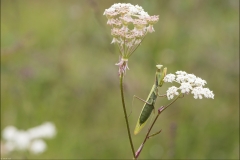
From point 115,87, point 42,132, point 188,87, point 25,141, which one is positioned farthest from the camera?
point 115,87

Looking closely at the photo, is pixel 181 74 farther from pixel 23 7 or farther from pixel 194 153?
pixel 23 7

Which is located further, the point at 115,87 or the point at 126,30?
the point at 115,87

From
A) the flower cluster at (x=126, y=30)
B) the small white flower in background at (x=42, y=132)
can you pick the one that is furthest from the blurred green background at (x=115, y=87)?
the flower cluster at (x=126, y=30)

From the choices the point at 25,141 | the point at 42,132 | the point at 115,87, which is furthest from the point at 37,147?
the point at 115,87

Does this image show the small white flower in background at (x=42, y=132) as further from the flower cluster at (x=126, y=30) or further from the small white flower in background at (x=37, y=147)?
the flower cluster at (x=126, y=30)

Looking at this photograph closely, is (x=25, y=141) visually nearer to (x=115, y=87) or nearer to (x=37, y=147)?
(x=37, y=147)

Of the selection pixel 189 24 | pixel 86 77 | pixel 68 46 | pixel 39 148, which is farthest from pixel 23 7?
pixel 39 148
